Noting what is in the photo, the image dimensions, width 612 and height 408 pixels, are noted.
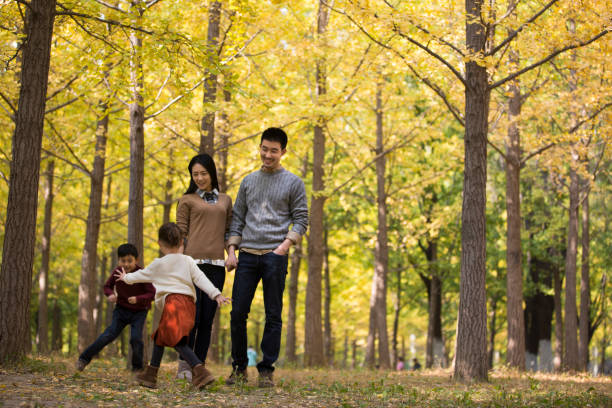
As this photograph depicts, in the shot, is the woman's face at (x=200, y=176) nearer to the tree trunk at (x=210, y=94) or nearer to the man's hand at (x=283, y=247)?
Answer: the man's hand at (x=283, y=247)

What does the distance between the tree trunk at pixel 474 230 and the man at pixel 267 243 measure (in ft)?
11.5

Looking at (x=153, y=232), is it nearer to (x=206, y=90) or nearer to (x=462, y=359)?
(x=206, y=90)

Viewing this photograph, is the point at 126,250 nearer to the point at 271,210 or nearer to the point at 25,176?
the point at 25,176

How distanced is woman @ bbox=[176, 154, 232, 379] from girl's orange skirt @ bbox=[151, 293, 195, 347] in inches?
26.7

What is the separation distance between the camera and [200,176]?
6211mm

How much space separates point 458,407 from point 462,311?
132 inches

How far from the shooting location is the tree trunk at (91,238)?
13266 millimetres

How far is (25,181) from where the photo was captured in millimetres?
6562

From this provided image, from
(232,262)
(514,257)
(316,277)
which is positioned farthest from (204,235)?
(514,257)

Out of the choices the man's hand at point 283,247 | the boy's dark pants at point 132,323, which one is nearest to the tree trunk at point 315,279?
the boy's dark pants at point 132,323

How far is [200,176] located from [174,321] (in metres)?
1.56

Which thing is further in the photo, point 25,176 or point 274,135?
point 25,176

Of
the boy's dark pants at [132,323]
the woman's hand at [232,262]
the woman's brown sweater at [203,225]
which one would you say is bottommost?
the boy's dark pants at [132,323]

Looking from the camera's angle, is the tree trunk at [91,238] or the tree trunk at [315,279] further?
the tree trunk at [315,279]
